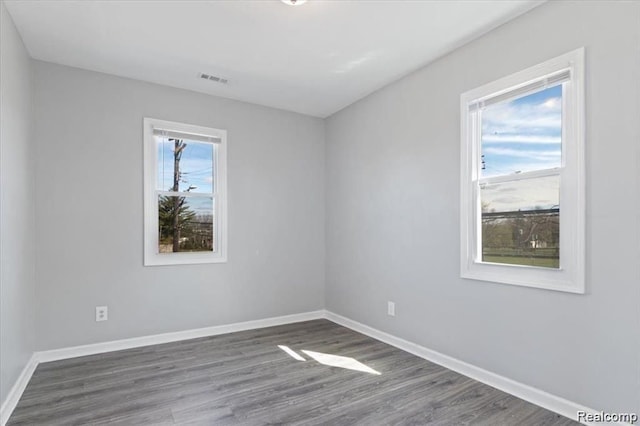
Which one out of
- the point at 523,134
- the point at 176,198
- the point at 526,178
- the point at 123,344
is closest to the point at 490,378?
the point at 526,178

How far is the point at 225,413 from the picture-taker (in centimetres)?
221

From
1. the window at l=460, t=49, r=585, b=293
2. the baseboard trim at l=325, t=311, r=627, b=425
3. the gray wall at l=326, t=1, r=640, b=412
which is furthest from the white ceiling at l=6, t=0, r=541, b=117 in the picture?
the baseboard trim at l=325, t=311, r=627, b=425

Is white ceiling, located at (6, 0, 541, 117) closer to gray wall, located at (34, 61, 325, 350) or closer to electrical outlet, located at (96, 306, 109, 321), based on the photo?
gray wall, located at (34, 61, 325, 350)

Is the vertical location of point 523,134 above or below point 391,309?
above

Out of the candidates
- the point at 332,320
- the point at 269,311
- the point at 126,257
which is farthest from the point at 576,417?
the point at 126,257

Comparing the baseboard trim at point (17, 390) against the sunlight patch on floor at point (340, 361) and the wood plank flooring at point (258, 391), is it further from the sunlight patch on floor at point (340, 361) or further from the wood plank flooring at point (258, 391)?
the sunlight patch on floor at point (340, 361)

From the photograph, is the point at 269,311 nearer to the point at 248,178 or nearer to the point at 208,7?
the point at 248,178

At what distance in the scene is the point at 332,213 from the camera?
4531 mm

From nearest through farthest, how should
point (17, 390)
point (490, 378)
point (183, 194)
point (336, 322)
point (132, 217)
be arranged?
point (17, 390) → point (490, 378) → point (132, 217) → point (183, 194) → point (336, 322)

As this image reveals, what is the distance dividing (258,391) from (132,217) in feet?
6.87

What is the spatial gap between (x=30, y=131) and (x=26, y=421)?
87.4 inches

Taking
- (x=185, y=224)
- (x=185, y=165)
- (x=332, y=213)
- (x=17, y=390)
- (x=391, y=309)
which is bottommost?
(x=17, y=390)

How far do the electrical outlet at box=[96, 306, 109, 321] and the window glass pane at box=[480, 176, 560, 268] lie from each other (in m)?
3.38

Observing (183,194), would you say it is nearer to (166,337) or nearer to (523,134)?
(166,337)
